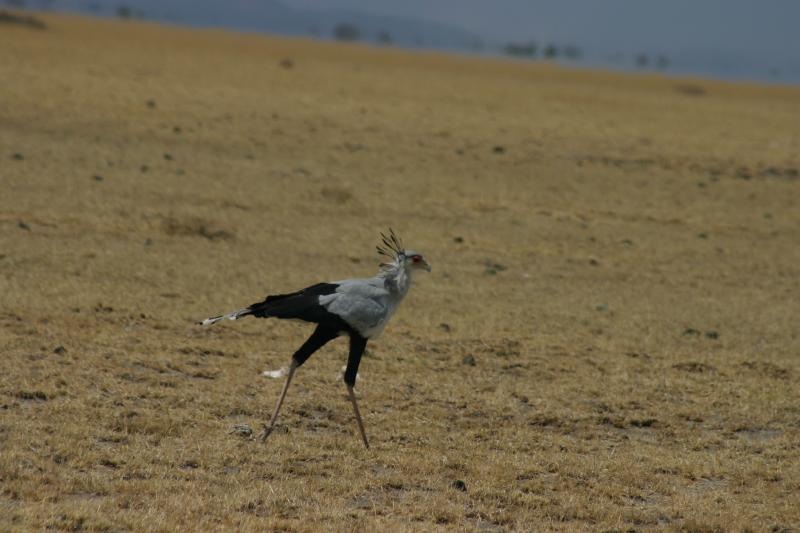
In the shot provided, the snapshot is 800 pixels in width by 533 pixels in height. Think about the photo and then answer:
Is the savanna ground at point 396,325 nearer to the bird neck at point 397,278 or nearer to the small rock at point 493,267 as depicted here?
the small rock at point 493,267

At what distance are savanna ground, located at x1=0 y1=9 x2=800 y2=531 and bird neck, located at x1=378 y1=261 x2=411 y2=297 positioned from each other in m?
0.99

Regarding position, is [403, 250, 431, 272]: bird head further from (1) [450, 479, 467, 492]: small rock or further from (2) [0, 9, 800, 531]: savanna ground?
(1) [450, 479, 467, 492]: small rock

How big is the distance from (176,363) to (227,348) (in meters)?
0.69

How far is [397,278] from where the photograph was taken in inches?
290

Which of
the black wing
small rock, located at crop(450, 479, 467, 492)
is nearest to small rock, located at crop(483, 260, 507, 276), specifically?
the black wing

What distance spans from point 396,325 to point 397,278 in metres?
3.11

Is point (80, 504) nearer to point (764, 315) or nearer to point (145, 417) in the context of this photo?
point (145, 417)

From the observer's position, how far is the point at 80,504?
18.6ft

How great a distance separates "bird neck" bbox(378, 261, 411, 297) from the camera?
7344 millimetres

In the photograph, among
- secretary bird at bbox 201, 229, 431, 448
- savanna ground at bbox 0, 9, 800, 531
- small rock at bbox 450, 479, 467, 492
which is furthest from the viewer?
secretary bird at bbox 201, 229, 431, 448

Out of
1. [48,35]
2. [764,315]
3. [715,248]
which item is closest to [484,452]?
[764,315]

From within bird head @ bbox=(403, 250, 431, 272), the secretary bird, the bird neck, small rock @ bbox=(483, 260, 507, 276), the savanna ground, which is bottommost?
small rock @ bbox=(483, 260, 507, 276)

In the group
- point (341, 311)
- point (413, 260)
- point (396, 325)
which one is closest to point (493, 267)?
point (396, 325)

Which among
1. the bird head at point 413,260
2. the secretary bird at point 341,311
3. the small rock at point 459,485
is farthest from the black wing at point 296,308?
the small rock at point 459,485
